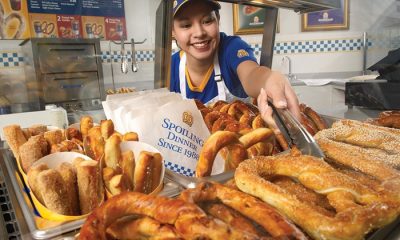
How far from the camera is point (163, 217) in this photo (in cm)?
57

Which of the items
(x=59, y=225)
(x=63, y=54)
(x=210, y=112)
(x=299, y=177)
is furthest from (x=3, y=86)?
(x=299, y=177)

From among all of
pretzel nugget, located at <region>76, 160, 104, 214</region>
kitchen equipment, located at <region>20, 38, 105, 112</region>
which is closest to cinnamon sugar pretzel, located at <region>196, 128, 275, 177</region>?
pretzel nugget, located at <region>76, 160, 104, 214</region>

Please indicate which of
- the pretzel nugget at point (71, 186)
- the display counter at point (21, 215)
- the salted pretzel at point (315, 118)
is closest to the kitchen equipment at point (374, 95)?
the salted pretzel at point (315, 118)

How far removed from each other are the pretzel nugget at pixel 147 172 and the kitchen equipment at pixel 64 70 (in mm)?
3039

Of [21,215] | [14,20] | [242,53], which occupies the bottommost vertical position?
[21,215]

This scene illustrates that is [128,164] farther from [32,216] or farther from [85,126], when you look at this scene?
[85,126]

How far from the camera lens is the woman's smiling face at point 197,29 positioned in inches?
76.2

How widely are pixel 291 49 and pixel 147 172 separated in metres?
5.09

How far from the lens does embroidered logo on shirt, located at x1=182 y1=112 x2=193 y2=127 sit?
1223mm

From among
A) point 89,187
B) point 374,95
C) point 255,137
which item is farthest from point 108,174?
point 374,95

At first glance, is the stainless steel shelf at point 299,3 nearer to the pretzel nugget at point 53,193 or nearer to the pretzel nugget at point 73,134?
the pretzel nugget at point 73,134

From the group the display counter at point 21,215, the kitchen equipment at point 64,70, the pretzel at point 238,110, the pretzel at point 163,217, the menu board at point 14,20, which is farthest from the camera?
the menu board at point 14,20

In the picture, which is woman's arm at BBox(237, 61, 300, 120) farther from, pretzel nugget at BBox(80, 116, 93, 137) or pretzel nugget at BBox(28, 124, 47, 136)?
pretzel nugget at BBox(28, 124, 47, 136)

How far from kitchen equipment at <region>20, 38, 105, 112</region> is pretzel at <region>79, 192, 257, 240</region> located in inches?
132
